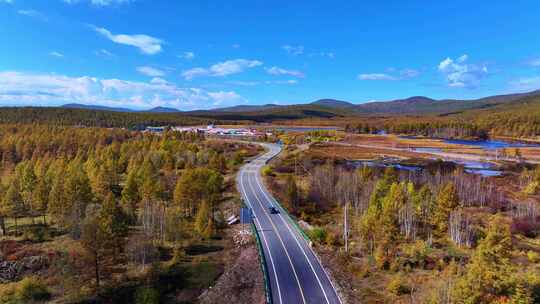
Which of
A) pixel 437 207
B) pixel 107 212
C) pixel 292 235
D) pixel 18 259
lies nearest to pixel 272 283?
pixel 292 235

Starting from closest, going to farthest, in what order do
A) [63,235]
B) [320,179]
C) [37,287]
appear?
[37,287] → [63,235] → [320,179]

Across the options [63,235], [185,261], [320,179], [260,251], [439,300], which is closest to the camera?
[439,300]

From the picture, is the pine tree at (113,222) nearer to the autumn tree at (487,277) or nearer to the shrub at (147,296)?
the shrub at (147,296)

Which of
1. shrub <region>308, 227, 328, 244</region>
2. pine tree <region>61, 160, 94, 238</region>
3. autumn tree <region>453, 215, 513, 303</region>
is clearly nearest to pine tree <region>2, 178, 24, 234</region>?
pine tree <region>61, 160, 94, 238</region>

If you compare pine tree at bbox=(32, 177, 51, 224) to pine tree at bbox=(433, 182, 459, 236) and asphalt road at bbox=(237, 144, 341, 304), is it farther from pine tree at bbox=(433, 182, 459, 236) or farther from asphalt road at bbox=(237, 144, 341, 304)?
pine tree at bbox=(433, 182, 459, 236)

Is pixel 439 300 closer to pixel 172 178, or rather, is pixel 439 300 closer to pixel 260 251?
pixel 260 251

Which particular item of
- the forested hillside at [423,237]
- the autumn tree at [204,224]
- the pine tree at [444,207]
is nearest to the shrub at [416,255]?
the forested hillside at [423,237]

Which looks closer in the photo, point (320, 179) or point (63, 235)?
point (63, 235)
